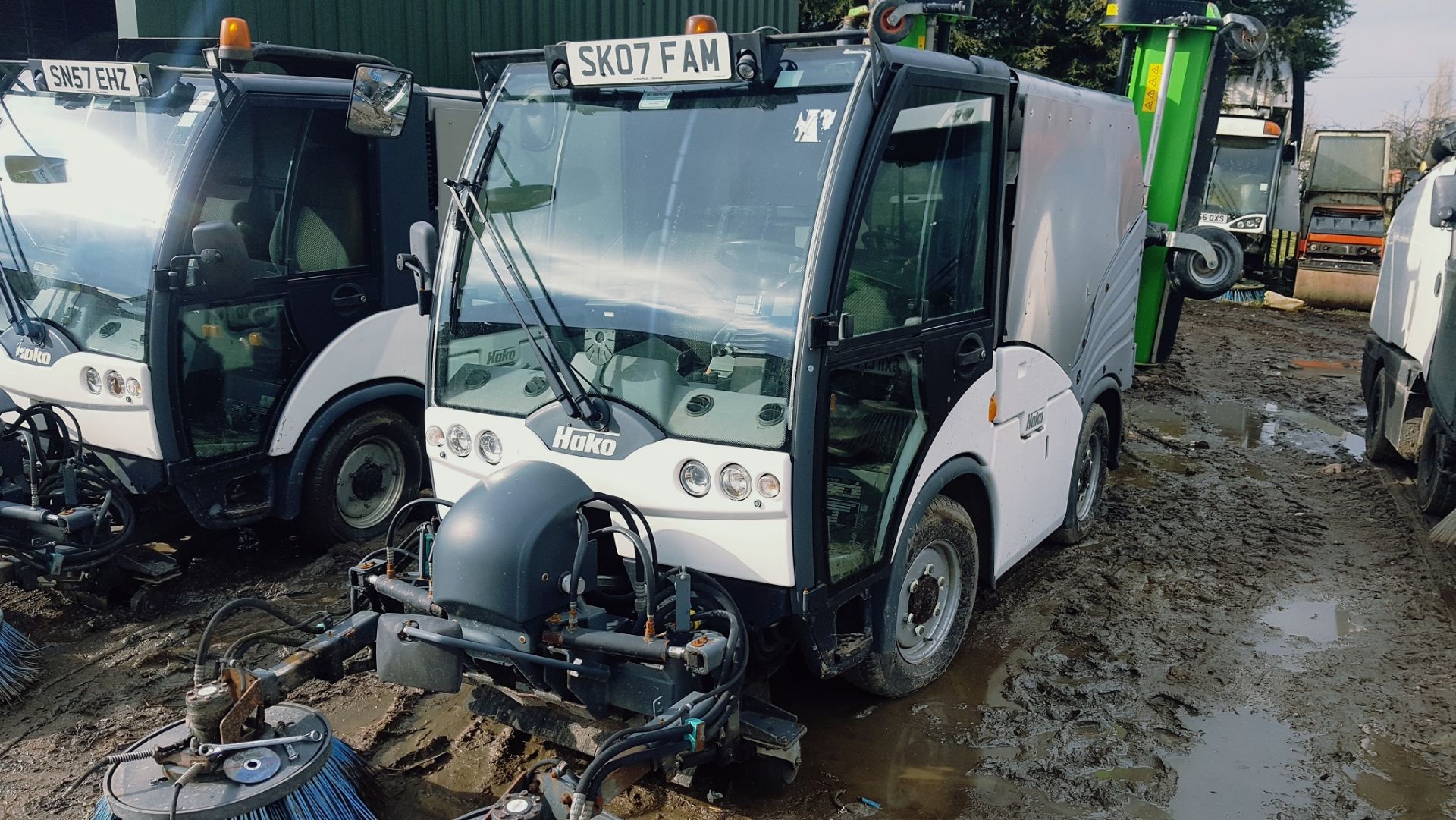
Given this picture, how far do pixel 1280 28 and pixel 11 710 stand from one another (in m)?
23.9

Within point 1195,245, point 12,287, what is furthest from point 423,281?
point 1195,245

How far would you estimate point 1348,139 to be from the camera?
16203mm

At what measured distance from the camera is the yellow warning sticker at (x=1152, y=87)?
287 inches

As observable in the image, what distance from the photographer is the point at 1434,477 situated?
6422mm

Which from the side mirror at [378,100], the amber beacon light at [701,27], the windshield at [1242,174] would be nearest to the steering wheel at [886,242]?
the amber beacon light at [701,27]

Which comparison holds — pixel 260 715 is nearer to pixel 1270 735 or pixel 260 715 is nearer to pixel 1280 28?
pixel 1270 735

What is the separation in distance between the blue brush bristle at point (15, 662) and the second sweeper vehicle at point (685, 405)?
1.47 metres

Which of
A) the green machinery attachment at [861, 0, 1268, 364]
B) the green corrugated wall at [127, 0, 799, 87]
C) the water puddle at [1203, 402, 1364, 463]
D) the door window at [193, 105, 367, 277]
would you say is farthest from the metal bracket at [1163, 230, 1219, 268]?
the door window at [193, 105, 367, 277]

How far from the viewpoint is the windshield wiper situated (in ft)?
11.7

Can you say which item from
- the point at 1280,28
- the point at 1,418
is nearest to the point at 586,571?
the point at 1,418

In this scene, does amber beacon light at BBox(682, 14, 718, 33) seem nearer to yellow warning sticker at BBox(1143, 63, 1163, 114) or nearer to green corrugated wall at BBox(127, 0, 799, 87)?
green corrugated wall at BBox(127, 0, 799, 87)

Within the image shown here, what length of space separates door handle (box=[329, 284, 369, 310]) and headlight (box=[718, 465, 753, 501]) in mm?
2937

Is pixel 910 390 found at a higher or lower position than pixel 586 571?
higher

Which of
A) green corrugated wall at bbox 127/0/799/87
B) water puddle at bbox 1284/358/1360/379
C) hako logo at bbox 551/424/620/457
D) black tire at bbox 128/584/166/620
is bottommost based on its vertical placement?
water puddle at bbox 1284/358/1360/379
